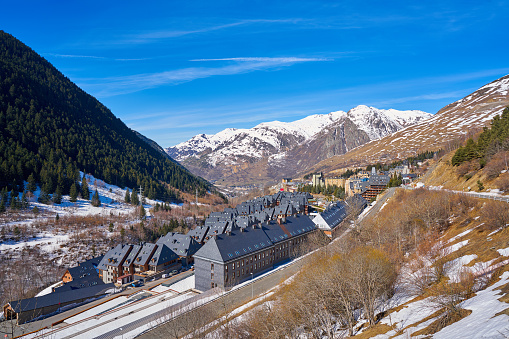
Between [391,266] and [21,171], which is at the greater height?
[21,171]

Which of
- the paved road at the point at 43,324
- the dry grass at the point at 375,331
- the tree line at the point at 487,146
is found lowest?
the paved road at the point at 43,324

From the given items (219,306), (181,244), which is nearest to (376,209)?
(181,244)

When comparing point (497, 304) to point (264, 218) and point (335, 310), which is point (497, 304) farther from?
point (264, 218)

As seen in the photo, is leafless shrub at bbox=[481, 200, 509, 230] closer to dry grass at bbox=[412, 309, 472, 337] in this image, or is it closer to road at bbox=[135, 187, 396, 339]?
dry grass at bbox=[412, 309, 472, 337]

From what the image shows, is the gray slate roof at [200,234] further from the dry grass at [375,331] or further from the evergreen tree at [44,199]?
the evergreen tree at [44,199]

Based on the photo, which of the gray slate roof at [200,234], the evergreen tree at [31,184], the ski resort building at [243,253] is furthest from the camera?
the evergreen tree at [31,184]

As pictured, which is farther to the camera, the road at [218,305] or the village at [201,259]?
the village at [201,259]

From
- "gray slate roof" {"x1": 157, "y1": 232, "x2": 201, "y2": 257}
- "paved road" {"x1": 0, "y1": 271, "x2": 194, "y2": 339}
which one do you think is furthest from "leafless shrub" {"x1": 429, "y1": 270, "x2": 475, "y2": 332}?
"gray slate roof" {"x1": 157, "y1": 232, "x2": 201, "y2": 257}

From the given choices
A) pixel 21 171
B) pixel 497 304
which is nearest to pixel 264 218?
pixel 497 304

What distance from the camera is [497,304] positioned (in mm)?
20547

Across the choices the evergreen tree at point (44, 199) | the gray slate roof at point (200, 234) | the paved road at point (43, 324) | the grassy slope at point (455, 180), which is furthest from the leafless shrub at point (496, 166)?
the evergreen tree at point (44, 199)

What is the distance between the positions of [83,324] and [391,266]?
51.2 m

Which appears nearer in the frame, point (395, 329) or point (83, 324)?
point (395, 329)

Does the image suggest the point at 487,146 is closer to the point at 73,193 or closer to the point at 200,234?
the point at 200,234
